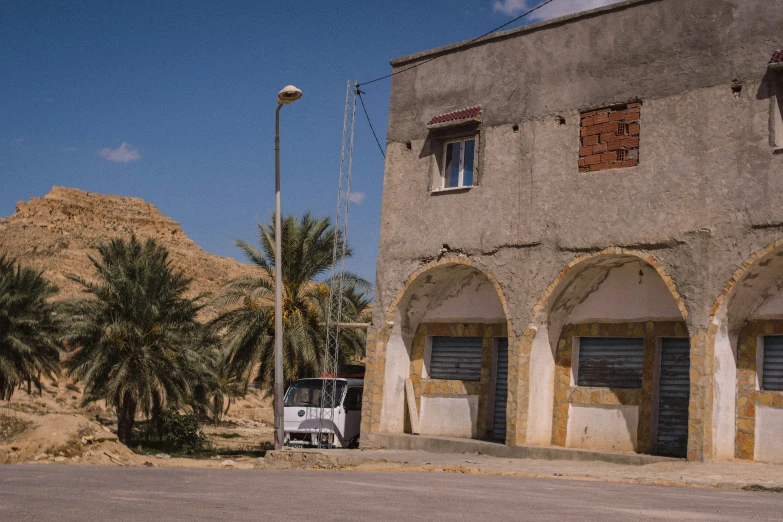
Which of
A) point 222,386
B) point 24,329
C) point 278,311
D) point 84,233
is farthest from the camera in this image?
point 84,233

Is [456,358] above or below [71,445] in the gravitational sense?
above

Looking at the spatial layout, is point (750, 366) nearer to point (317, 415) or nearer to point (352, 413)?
point (352, 413)

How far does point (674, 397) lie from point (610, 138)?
5.43 meters

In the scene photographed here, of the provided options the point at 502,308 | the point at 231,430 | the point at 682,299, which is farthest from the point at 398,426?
the point at 231,430

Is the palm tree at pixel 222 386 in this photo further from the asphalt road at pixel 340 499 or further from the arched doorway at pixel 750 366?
the asphalt road at pixel 340 499

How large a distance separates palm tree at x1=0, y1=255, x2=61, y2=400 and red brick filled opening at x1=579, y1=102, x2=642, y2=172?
2083 centimetres

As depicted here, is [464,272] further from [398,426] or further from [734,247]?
[734,247]

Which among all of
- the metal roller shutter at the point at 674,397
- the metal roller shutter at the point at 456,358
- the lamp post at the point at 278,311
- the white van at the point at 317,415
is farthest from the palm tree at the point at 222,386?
the metal roller shutter at the point at 674,397

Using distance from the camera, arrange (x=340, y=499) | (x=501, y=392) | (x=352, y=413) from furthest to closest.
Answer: (x=352, y=413), (x=501, y=392), (x=340, y=499)

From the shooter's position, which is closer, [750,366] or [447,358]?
[750,366]

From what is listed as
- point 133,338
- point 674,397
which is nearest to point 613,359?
point 674,397

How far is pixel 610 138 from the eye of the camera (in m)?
19.5

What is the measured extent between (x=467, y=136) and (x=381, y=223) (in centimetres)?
304

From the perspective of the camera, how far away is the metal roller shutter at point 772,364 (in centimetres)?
1797
